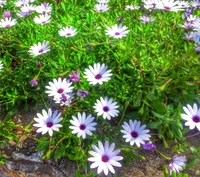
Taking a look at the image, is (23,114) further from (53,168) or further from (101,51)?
(101,51)

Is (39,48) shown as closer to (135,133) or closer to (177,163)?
(135,133)

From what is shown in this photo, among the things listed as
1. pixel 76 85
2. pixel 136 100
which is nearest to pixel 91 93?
pixel 76 85

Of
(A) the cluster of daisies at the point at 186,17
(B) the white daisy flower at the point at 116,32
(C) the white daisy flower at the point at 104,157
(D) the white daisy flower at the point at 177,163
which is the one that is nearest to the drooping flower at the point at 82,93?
(C) the white daisy flower at the point at 104,157

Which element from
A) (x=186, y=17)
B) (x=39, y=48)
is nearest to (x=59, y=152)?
(x=39, y=48)

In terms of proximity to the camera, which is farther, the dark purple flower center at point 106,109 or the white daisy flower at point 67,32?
the white daisy flower at point 67,32

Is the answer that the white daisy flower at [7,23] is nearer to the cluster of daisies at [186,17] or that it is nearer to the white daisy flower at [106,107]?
the cluster of daisies at [186,17]

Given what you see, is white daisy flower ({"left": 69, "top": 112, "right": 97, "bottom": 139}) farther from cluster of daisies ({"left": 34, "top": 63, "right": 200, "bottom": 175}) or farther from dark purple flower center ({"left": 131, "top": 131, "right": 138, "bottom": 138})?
dark purple flower center ({"left": 131, "top": 131, "right": 138, "bottom": 138})

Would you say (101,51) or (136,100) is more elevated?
(101,51)

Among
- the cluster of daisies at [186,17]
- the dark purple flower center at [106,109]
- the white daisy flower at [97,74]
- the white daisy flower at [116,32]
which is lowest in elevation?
the dark purple flower center at [106,109]

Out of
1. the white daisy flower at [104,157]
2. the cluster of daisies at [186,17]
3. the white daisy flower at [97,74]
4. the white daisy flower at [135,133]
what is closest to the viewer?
the white daisy flower at [104,157]
